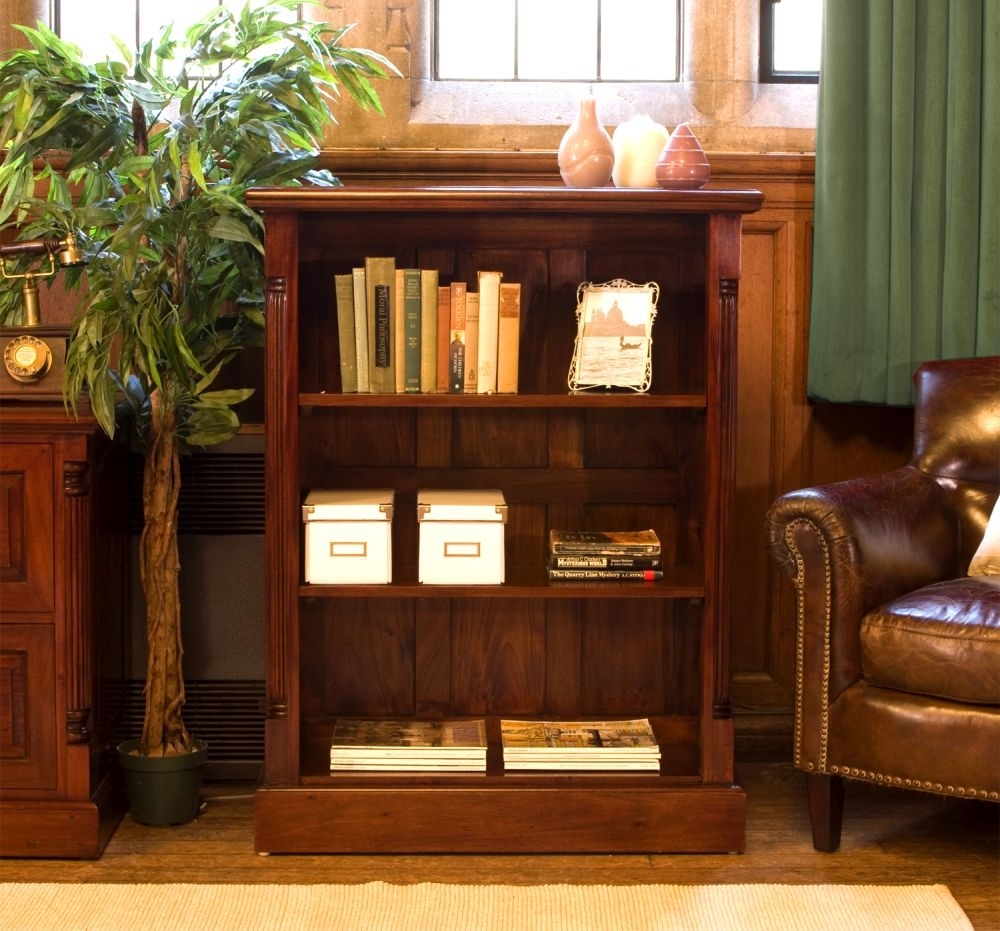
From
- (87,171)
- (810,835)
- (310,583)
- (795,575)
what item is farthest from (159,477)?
(810,835)

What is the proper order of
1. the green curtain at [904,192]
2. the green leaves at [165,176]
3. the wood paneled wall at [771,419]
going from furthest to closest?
the wood paneled wall at [771,419] < the green curtain at [904,192] < the green leaves at [165,176]

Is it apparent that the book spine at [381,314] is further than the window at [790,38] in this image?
No

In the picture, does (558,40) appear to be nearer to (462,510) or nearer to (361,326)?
(361,326)

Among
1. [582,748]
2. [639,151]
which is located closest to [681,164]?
[639,151]

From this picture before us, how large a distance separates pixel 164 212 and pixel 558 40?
129 centimetres

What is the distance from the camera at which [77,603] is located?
2.36 m

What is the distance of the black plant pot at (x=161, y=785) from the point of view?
2.51 meters

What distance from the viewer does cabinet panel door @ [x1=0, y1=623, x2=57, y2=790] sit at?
2.36 metres

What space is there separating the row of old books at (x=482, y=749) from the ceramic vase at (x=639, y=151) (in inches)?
43.7

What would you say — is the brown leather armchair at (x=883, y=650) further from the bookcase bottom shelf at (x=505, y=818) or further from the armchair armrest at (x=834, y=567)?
the bookcase bottom shelf at (x=505, y=818)

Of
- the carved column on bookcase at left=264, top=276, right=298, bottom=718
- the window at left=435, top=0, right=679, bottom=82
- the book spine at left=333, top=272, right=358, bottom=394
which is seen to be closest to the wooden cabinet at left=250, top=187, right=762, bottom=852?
the carved column on bookcase at left=264, top=276, right=298, bottom=718

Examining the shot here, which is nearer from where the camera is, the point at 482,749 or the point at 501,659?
the point at 482,749

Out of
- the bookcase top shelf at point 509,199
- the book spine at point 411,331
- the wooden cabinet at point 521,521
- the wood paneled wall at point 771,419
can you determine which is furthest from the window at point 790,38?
the book spine at point 411,331

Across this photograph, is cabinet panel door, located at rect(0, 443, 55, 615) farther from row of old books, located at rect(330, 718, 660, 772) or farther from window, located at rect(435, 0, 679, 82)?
window, located at rect(435, 0, 679, 82)
